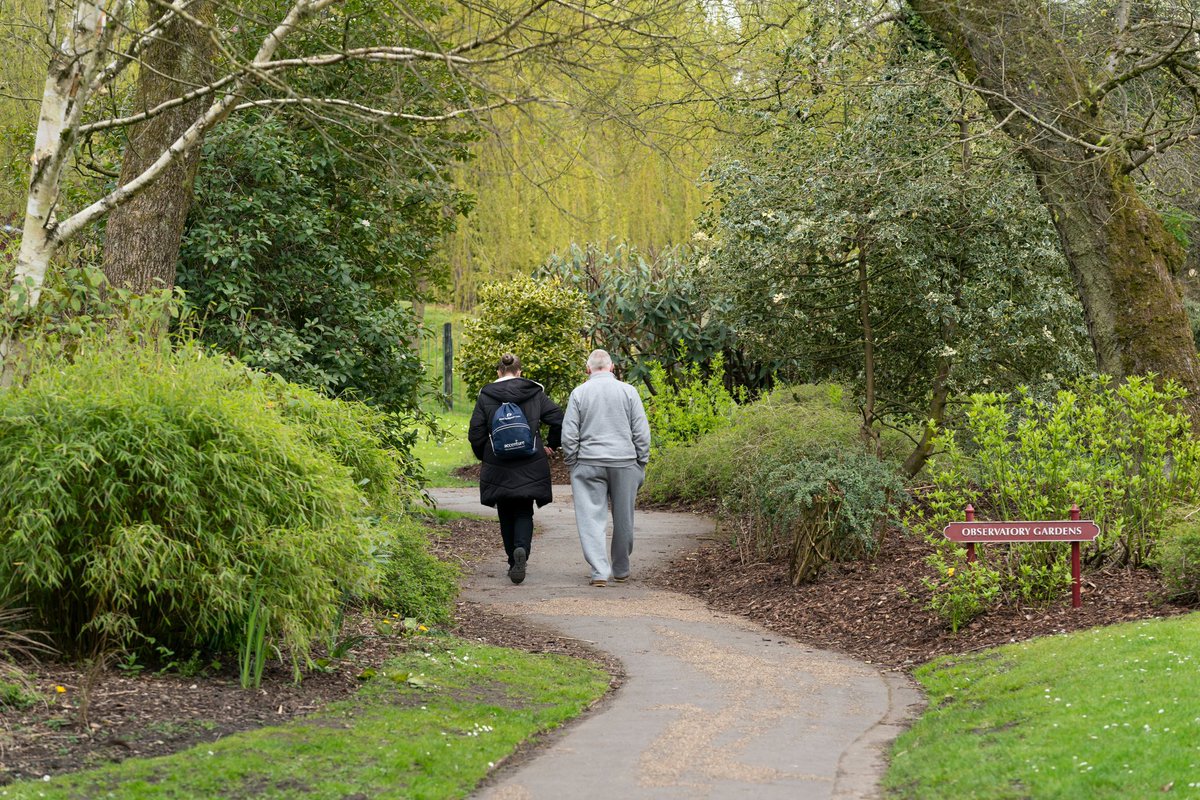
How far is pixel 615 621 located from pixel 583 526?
62.1 inches

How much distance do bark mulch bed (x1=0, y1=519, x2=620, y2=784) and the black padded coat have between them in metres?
2.99

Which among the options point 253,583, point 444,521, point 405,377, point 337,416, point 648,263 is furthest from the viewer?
point 648,263

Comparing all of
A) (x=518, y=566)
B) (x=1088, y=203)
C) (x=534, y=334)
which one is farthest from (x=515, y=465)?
(x=534, y=334)

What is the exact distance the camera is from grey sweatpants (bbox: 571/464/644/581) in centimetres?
1106

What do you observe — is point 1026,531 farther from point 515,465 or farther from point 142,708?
point 142,708

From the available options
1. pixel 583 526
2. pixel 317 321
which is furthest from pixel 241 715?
pixel 317 321

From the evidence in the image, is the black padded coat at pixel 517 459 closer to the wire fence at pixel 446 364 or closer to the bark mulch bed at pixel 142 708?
the bark mulch bed at pixel 142 708

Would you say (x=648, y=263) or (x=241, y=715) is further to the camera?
(x=648, y=263)

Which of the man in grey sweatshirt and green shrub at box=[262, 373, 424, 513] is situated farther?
the man in grey sweatshirt

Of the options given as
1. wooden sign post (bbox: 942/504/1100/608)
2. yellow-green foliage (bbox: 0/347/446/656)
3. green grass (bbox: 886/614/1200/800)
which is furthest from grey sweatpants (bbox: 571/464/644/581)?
yellow-green foliage (bbox: 0/347/446/656)

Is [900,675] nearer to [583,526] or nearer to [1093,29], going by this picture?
[583,526]

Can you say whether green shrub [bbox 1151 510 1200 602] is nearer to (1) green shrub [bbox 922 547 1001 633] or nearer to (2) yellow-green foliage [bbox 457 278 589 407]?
(1) green shrub [bbox 922 547 1001 633]

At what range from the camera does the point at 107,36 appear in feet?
25.4

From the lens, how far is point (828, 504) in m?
10.6
